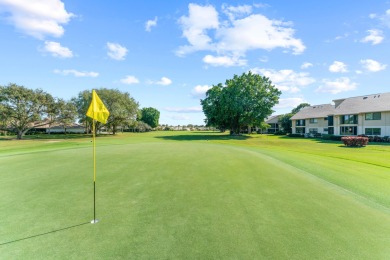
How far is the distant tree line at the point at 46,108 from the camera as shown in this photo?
2109 inches

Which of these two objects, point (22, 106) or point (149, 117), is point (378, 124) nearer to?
point (22, 106)

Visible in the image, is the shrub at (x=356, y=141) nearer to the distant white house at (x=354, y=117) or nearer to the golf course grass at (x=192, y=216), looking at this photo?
the distant white house at (x=354, y=117)

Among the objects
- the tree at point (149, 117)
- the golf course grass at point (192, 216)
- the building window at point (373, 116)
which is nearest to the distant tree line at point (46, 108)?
the golf course grass at point (192, 216)

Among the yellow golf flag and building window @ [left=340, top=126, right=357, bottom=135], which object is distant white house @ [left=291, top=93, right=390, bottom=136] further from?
the yellow golf flag

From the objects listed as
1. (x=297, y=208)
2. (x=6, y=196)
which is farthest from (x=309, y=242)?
(x=6, y=196)

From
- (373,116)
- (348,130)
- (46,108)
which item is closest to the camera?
(373,116)

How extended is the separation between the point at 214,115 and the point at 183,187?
55068 millimetres

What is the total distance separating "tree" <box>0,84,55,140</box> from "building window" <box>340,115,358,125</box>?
7391 centimetres

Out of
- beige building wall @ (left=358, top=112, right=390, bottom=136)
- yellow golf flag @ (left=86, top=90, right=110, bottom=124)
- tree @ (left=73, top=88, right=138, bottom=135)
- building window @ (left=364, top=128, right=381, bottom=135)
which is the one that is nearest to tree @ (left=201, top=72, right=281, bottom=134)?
beige building wall @ (left=358, top=112, right=390, bottom=136)

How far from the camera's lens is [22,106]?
5475 centimetres

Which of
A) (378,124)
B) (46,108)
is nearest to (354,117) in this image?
(378,124)

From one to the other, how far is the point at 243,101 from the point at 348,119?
24.4 meters

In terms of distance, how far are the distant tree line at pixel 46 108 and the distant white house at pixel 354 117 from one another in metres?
56.0

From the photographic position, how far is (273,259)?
4117 mm
